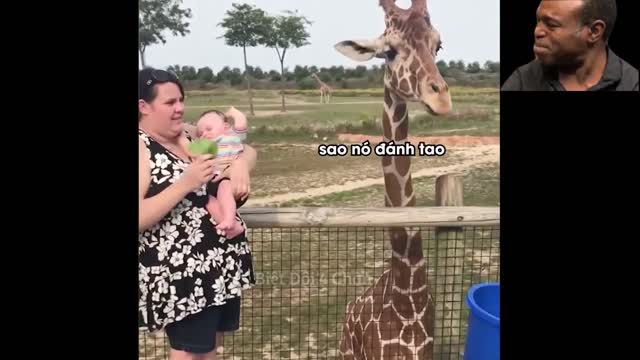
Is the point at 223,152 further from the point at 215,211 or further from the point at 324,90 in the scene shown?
the point at 324,90

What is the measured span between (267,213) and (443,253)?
3.34ft

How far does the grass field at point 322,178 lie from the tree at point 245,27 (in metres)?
0.18

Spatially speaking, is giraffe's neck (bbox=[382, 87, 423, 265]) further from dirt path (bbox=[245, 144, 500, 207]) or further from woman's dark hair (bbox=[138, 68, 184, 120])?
woman's dark hair (bbox=[138, 68, 184, 120])

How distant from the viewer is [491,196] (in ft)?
8.00

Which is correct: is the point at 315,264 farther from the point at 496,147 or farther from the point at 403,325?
the point at 496,147

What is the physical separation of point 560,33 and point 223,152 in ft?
4.08

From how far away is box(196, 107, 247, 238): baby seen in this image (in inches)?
80.2

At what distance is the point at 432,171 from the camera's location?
2.41 m

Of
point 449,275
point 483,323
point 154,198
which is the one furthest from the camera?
point 449,275

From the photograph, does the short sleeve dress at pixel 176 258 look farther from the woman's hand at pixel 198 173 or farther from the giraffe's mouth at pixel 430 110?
the giraffe's mouth at pixel 430 110

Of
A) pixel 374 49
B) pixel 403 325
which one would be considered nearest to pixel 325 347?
pixel 403 325

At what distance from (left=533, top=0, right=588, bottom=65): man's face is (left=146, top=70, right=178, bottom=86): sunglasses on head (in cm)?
130

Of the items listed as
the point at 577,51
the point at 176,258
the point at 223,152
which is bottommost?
the point at 176,258

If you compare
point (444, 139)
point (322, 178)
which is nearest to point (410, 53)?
point (444, 139)
